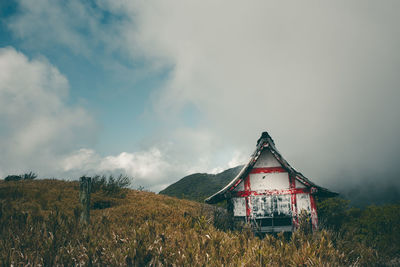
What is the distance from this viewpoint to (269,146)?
1080cm

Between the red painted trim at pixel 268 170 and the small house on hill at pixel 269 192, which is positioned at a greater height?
the red painted trim at pixel 268 170

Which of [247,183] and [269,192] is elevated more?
[247,183]

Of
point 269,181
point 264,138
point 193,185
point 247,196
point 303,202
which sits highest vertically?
point 193,185

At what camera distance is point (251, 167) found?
10820 mm

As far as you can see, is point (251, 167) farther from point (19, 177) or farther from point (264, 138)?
point (19, 177)

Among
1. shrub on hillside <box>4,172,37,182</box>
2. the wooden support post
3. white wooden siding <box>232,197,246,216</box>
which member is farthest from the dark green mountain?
the wooden support post

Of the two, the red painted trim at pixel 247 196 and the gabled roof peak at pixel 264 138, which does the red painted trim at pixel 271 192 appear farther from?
the gabled roof peak at pixel 264 138

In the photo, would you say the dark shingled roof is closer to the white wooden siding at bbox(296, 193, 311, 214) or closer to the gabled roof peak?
the gabled roof peak

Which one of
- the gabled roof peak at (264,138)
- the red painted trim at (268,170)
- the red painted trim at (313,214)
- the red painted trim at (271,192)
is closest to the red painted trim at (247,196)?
the red painted trim at (271,192)

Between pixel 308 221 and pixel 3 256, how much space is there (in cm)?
1047

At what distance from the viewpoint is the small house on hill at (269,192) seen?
1031 centimetres

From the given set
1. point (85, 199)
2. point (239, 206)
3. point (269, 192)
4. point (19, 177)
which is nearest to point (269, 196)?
point (269, 192)

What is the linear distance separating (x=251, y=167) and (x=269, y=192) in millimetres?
1425

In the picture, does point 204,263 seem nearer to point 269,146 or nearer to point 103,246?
point 103,246
